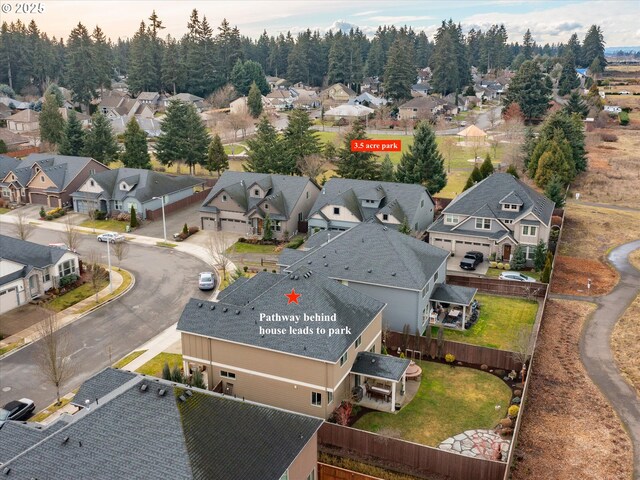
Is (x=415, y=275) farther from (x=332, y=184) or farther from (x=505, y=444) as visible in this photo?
(x=332, y=184)

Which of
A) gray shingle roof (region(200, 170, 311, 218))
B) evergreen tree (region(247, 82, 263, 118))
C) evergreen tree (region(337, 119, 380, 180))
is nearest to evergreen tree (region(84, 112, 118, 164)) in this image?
gray shingle roof (region(200, 170, 311, 218))

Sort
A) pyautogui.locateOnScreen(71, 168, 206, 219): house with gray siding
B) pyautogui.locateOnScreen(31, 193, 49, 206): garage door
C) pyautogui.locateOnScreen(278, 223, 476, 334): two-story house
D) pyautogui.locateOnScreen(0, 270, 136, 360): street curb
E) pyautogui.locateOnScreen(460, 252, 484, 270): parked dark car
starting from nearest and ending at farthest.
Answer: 1. pyautogui.locateOnScreen(0, 270, 136, 360): street curb
2. pyautogui.locateOnScreen(278, 223, 476, 334): two-story house
3. pyautogui.locateOnScreen(460, 252, 484, 270): parked dark car
4. pyautogui.locateOnScreen(71, 168, 206, 219): house with gray siding
5. pyautogui.locateOnScreen(31, 193, 49, 206): garage door

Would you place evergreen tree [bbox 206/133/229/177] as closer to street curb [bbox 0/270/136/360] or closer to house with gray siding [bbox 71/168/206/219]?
house with gray siding [bbox 71/168/206/219]

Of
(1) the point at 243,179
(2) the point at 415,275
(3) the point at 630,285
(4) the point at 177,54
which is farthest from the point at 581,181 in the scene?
(4) the point at 177,54

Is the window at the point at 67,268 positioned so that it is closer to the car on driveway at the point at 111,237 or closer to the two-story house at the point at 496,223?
the car on driveway at the point at 111,237

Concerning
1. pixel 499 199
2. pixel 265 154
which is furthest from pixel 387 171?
pixel 499 199

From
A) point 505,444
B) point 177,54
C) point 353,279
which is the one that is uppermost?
point 177,54

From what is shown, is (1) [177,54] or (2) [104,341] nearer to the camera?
(2) [104,341]
